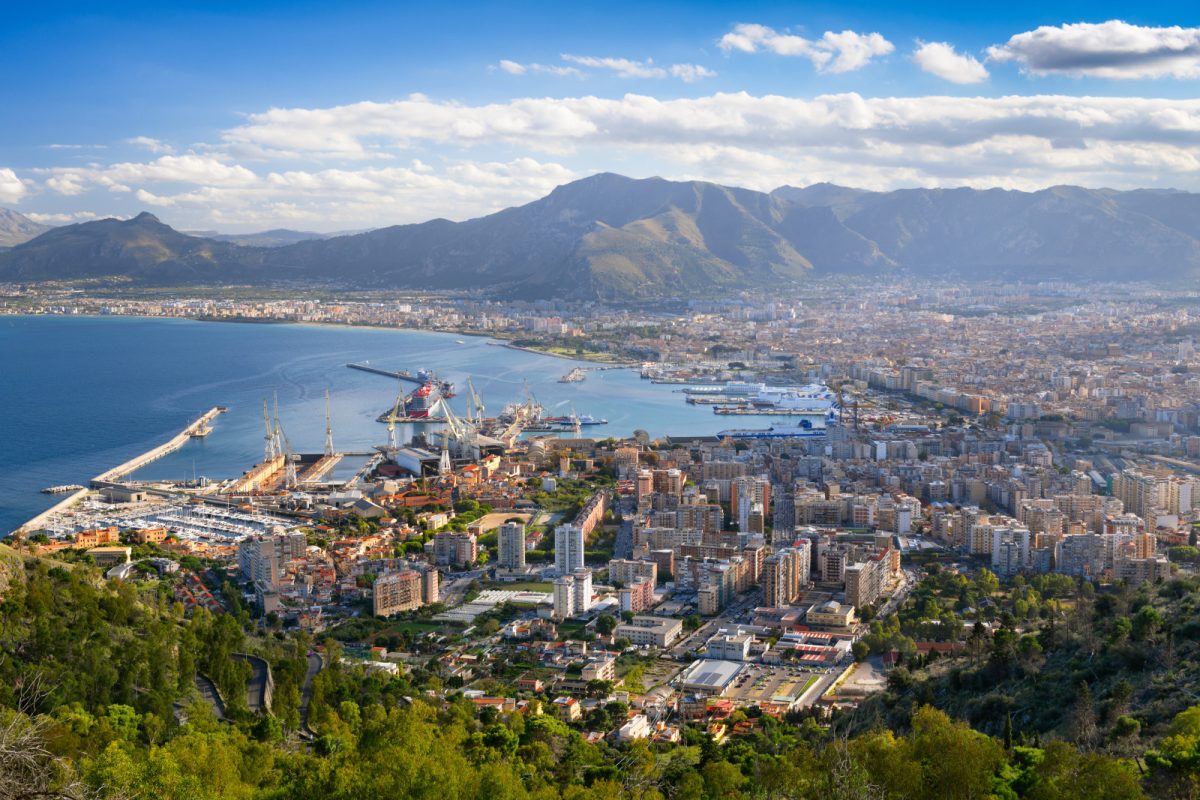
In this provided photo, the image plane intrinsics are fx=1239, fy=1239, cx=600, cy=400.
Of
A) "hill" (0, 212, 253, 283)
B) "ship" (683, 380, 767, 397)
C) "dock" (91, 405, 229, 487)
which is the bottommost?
"dock" (91, 405, 229, 487)

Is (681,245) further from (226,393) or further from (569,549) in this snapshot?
(569,549)

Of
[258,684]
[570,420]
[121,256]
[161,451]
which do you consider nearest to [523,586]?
[258,684]

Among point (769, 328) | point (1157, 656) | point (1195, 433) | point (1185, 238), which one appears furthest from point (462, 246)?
point (1157, 656)

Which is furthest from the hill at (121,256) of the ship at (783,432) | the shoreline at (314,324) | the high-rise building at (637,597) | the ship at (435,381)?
the high-rise building at (637,597)

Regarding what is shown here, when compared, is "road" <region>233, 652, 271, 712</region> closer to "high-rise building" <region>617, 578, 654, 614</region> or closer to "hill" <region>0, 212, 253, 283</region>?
"high-rise building" <region>617, 578, 654, 614</region>

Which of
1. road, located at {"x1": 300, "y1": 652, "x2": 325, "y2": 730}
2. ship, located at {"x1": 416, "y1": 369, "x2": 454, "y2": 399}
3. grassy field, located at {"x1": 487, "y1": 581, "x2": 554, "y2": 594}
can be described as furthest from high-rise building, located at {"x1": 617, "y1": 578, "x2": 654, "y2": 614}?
ship, located at {"x1": 416, "y1": 369, "x2": 454, "y2": 399}
